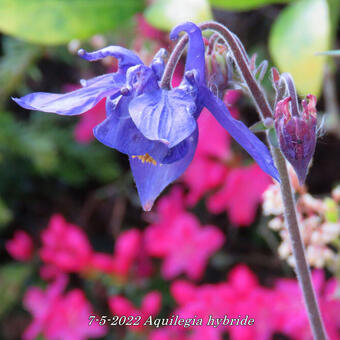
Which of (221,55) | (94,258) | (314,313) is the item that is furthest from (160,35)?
(314,313)

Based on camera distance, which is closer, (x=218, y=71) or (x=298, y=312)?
(x=218, y=71)

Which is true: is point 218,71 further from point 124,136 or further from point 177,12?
point 177,12

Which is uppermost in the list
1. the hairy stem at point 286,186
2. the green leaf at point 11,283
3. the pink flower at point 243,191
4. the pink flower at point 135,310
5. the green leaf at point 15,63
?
the hairy stem at point 286,186

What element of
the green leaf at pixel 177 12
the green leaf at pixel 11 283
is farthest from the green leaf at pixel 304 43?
the green leaf at pixel 11 283

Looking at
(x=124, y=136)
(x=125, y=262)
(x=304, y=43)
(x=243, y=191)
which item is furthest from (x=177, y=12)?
(x=124, y=136)

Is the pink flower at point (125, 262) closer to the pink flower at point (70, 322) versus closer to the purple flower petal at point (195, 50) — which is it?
the pink flower at point (70, 322)

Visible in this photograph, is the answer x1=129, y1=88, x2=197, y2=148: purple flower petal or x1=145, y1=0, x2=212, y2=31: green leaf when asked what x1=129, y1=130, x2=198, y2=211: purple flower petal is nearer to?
x1=129, y1=88, x2=197, y2=148: purple flower petal
